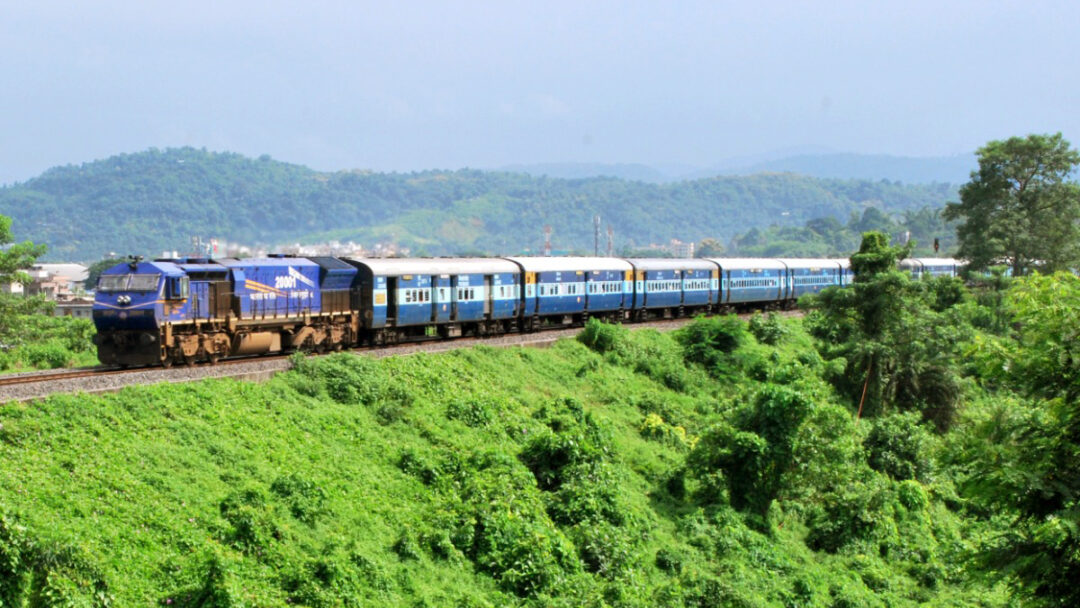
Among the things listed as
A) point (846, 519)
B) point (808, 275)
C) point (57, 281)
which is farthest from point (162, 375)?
point (57, 281)

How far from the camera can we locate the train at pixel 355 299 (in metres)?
26.6

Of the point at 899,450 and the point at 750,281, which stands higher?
the point at 750,281

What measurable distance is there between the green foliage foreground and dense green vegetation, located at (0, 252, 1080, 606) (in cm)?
6

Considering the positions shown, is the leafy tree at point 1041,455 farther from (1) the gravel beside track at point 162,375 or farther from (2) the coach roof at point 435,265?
(2) the coach roof at point 435,265

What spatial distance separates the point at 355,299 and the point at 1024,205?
47.4 metres

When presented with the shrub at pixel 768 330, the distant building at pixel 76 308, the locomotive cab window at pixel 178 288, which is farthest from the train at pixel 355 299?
the distant building at pixel 76 308

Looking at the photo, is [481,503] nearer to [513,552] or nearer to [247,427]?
[513,552]

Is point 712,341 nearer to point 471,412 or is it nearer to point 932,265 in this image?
point 471,412

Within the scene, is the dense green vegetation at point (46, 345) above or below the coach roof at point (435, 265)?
below

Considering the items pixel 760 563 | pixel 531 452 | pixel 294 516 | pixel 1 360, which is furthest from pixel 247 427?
pixel 1 360

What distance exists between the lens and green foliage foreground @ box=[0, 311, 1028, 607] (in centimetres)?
1538

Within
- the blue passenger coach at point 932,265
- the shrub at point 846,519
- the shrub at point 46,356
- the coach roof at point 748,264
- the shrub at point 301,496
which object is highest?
the coach roof at point 748,264

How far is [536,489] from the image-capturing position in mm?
22656

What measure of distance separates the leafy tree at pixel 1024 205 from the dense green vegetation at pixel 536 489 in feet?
103
